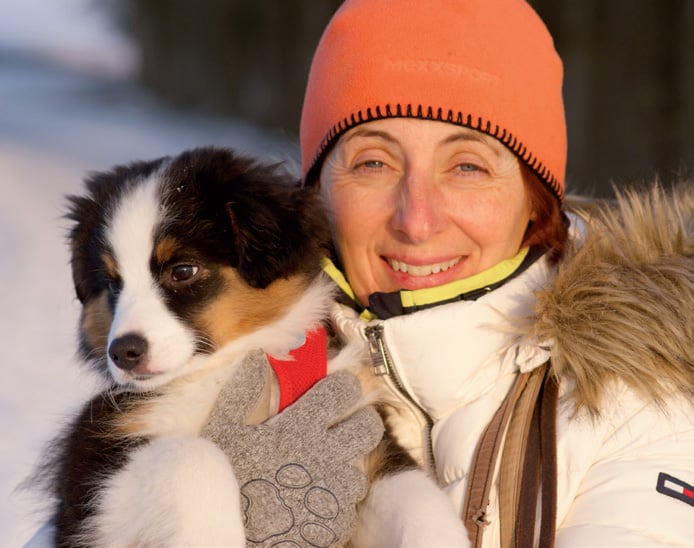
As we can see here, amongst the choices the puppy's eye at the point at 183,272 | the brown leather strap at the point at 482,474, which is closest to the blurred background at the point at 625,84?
the brown leather strap at the point at 482,474

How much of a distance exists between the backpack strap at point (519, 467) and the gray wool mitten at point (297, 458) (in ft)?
0.93

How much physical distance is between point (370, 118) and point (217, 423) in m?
0.86

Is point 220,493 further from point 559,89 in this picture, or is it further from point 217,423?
point 559,89

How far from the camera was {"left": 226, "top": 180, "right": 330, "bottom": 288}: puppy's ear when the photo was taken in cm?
202

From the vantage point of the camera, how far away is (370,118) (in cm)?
207

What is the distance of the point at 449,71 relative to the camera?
2.03 m

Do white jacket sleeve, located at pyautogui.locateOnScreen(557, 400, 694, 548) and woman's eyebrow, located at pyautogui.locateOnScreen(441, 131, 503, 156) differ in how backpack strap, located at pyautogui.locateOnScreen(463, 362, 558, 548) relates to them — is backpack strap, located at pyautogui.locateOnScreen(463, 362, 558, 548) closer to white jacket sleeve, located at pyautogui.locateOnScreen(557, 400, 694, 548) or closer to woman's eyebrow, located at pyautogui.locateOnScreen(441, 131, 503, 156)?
white jacket sleeve, located at pyautogui.locateOnScreen(557, 400, 694, 548)

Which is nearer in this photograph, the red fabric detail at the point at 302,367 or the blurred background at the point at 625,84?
the red fabric detail at the point at 302,367

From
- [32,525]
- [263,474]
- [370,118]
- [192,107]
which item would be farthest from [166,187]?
[192,107]

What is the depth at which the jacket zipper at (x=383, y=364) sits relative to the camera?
2.01 meters

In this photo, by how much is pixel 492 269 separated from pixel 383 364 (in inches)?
15.0

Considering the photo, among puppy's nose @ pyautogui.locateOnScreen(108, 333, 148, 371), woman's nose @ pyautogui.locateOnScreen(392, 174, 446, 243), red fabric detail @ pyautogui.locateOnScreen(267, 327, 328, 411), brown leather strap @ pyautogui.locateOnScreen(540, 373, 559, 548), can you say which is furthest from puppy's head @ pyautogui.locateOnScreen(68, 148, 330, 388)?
brown leather strap @ pyautogui.locateOnScreen(540, 373, 559, 548)

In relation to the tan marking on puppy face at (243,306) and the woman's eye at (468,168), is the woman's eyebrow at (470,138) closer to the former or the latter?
the woman's eye at (468,168)

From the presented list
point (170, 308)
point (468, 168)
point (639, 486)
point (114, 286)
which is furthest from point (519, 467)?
point (114, 286)
